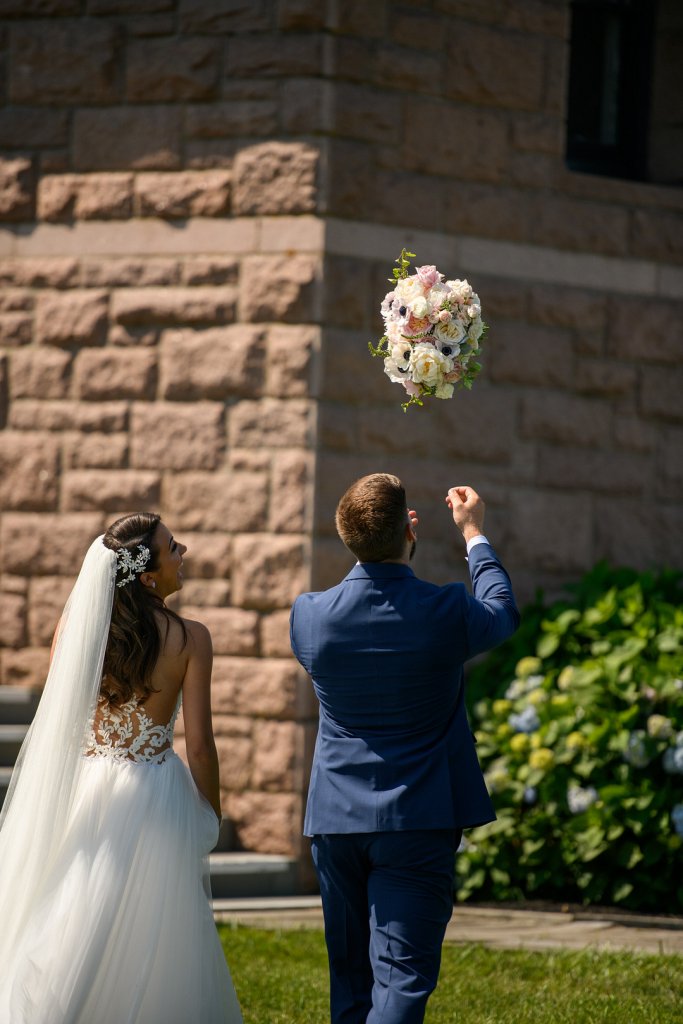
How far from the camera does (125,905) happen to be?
4.14 m

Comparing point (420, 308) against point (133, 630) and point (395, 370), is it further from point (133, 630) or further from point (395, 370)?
point (133, 630)

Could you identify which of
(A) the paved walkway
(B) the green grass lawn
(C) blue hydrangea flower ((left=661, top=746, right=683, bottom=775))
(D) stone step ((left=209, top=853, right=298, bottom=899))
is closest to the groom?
(B) the green grass lawn

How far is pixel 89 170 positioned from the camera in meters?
7.78

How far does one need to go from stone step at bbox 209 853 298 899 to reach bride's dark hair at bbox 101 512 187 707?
2.84 meters

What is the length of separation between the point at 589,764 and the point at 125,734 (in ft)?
10.1

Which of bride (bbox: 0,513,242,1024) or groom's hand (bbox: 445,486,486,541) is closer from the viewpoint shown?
bride (bbox: 0,513,242,1024)

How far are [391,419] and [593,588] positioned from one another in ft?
4.62

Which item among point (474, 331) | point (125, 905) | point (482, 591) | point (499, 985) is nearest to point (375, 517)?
point (482, 591)

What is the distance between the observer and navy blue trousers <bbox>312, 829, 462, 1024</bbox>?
12.5ft

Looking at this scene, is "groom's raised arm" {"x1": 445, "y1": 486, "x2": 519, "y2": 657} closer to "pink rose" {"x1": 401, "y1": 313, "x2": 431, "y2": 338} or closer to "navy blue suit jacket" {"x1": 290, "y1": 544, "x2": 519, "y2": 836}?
"navy blue suit jacket" {"x1": 290, "y1": 544, "x2": 519, "y2": 836}

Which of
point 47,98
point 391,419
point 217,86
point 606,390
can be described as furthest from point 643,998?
point 47,98

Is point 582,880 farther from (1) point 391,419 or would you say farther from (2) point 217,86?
(2) point 217,86

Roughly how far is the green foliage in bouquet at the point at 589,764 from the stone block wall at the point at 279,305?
0.76 meters

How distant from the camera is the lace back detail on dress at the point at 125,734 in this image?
432 centimetres
